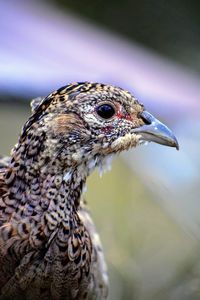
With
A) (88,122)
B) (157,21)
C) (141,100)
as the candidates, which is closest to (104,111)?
(88,122)

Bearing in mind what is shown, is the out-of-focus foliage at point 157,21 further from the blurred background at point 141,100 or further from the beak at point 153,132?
the beak at point 153,132

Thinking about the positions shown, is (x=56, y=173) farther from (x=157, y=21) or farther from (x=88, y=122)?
(x=157, y=21)

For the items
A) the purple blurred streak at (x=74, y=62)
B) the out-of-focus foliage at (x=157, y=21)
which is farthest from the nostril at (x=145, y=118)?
the out-of-focus foliage at (x=157, y=21)

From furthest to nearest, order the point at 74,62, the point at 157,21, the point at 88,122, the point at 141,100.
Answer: the point at 157,21, the point at 74,62, the point at 141,100, the point at 88,122

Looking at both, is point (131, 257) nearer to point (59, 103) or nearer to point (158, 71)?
point (158, 71)

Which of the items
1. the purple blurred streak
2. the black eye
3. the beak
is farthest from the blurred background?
the black eye

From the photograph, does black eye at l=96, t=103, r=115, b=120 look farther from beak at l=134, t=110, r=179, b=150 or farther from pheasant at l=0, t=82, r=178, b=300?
beak at l=134, t=110, r=179, b=150
